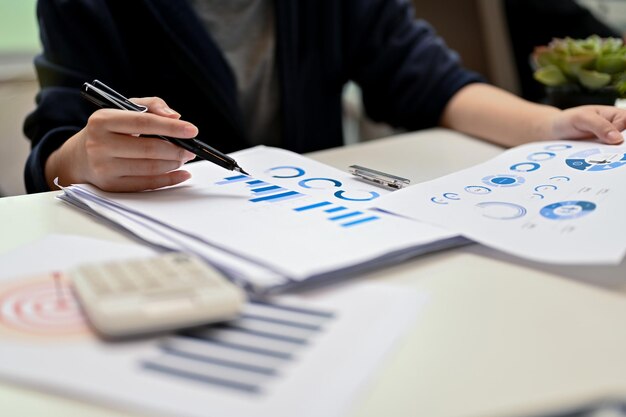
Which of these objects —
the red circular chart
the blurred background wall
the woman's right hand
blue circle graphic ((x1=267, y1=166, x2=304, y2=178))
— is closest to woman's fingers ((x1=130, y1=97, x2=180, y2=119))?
the woman's right hand

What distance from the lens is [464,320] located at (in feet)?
1.35

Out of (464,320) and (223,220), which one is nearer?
(464,320)

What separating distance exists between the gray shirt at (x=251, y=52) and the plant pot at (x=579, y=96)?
0.38 metres

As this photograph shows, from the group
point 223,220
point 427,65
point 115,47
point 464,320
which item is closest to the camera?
point 464,320

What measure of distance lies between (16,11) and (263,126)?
0.65 meters

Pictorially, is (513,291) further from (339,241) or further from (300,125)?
(300,125)

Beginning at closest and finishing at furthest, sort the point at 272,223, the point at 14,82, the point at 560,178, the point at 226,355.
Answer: the point at 226,355 → the point at 272,223 → the point at 560,178 → the point at 14,82

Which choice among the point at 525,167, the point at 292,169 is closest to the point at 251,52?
the point at 292,169

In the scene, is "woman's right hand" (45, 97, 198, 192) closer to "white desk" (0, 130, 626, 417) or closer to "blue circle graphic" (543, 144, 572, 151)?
"white desk" (0, 130, 626, 417)

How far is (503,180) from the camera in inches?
25.0

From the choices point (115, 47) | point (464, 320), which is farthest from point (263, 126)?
point (464, 320)

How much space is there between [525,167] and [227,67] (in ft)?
1.46

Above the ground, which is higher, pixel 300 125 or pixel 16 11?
pixel 16 11

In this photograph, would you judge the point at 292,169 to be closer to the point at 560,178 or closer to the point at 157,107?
the point at 157,107
